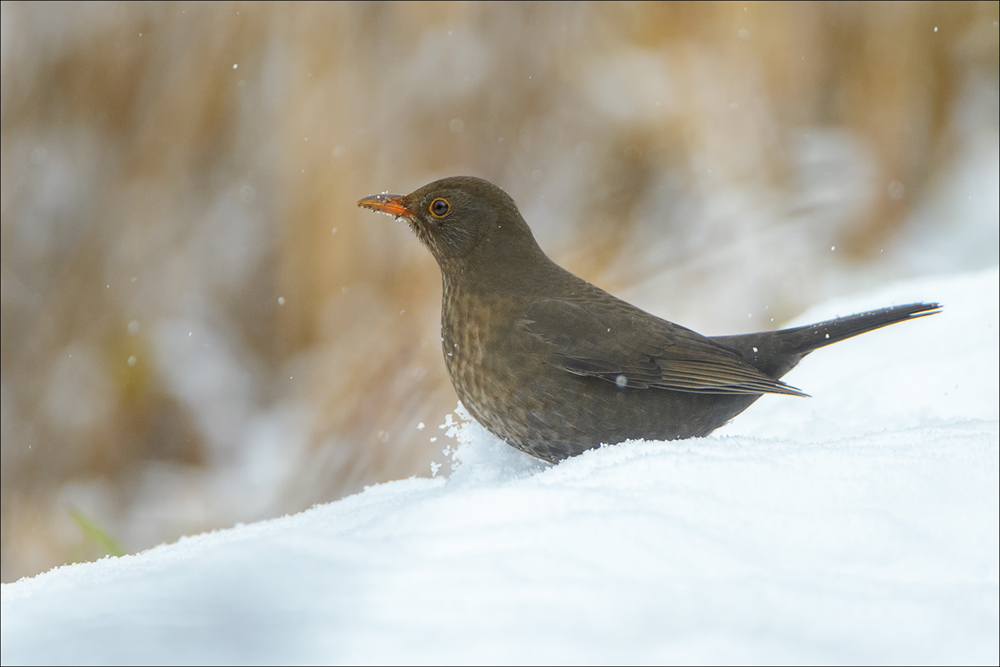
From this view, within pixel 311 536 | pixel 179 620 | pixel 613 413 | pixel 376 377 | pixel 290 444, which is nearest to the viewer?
pixel 179 620

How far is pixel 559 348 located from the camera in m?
2.29

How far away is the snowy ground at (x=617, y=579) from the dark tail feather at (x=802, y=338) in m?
0.83

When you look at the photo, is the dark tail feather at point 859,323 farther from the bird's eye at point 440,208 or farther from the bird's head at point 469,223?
the bird's eye at point 440,208

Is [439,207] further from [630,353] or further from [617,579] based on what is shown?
[617,579]

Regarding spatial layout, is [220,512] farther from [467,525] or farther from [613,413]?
[467,525]

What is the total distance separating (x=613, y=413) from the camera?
7.57 ft

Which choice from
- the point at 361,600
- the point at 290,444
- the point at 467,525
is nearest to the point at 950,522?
the point at 467,525

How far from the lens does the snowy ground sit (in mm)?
966

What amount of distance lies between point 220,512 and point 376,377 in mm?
1714

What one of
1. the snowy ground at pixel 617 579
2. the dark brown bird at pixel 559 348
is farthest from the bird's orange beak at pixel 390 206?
the snowy ground at pixel 617 579

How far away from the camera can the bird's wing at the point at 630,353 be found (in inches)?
90.4

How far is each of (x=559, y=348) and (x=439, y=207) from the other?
607 mm

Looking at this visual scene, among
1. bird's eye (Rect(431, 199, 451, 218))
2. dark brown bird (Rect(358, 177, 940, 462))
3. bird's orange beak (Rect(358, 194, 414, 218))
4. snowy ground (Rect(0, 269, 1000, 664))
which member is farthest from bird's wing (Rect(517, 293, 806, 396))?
snowy ground (Rect(0, 269, 1000, 664))

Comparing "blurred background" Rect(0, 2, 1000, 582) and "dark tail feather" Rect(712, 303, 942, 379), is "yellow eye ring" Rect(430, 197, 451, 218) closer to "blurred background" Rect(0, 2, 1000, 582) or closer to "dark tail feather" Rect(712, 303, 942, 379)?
"dark tail feather" Rect(712, 303, 942, 379)
